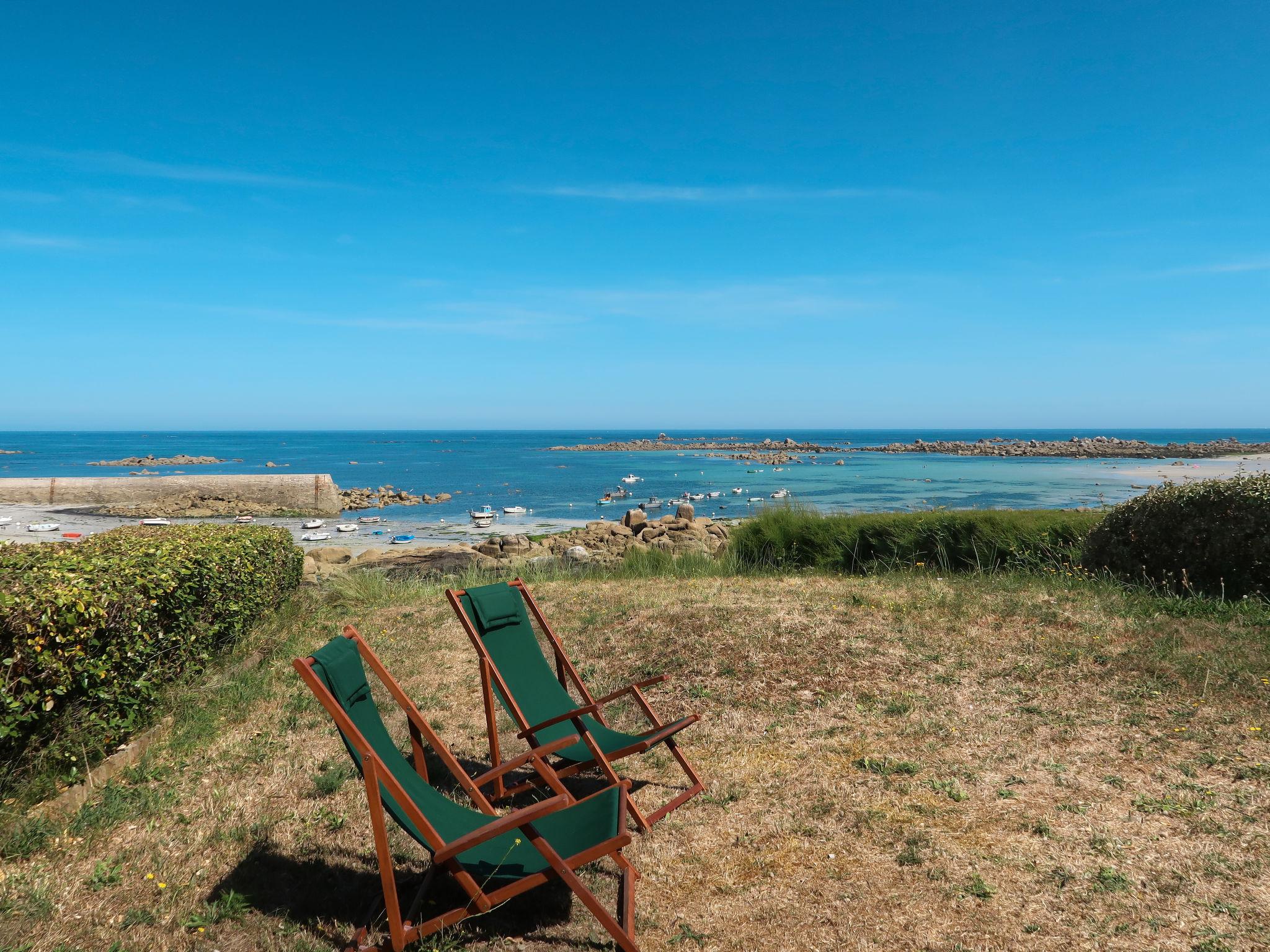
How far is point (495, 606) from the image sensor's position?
475 centimetres

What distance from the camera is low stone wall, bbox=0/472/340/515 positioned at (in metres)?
25.9

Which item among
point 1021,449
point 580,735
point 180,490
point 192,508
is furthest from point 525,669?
point 1021,449

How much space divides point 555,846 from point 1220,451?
7579 centimetres

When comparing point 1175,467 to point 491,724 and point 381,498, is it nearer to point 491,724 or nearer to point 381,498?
point 381,498

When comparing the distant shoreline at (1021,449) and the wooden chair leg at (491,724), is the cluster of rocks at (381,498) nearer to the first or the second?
the wooden chair leg at (491,724)

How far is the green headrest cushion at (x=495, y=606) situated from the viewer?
468 cm

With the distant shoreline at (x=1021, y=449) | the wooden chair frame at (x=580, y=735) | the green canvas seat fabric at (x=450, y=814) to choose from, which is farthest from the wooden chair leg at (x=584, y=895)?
the distant shoreline at (x=1021, y=449)

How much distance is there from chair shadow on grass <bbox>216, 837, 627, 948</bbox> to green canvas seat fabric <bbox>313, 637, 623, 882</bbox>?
35cm

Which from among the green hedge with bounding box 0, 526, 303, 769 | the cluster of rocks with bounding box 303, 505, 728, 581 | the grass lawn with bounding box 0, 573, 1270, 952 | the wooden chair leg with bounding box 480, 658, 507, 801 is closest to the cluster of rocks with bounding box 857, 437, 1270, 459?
the cluster of rocks with bounding box 303, 505, 728, 581

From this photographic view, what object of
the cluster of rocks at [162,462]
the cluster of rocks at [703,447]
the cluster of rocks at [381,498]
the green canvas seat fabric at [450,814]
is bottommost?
the cluster of rocks at [381,498]

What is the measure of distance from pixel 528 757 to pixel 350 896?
0.97 m

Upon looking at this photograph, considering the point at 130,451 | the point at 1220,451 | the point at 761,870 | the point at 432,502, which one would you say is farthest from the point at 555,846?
the point at 130,451

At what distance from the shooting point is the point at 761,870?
139 inches

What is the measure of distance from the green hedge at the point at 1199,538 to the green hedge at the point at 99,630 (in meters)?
9.14
